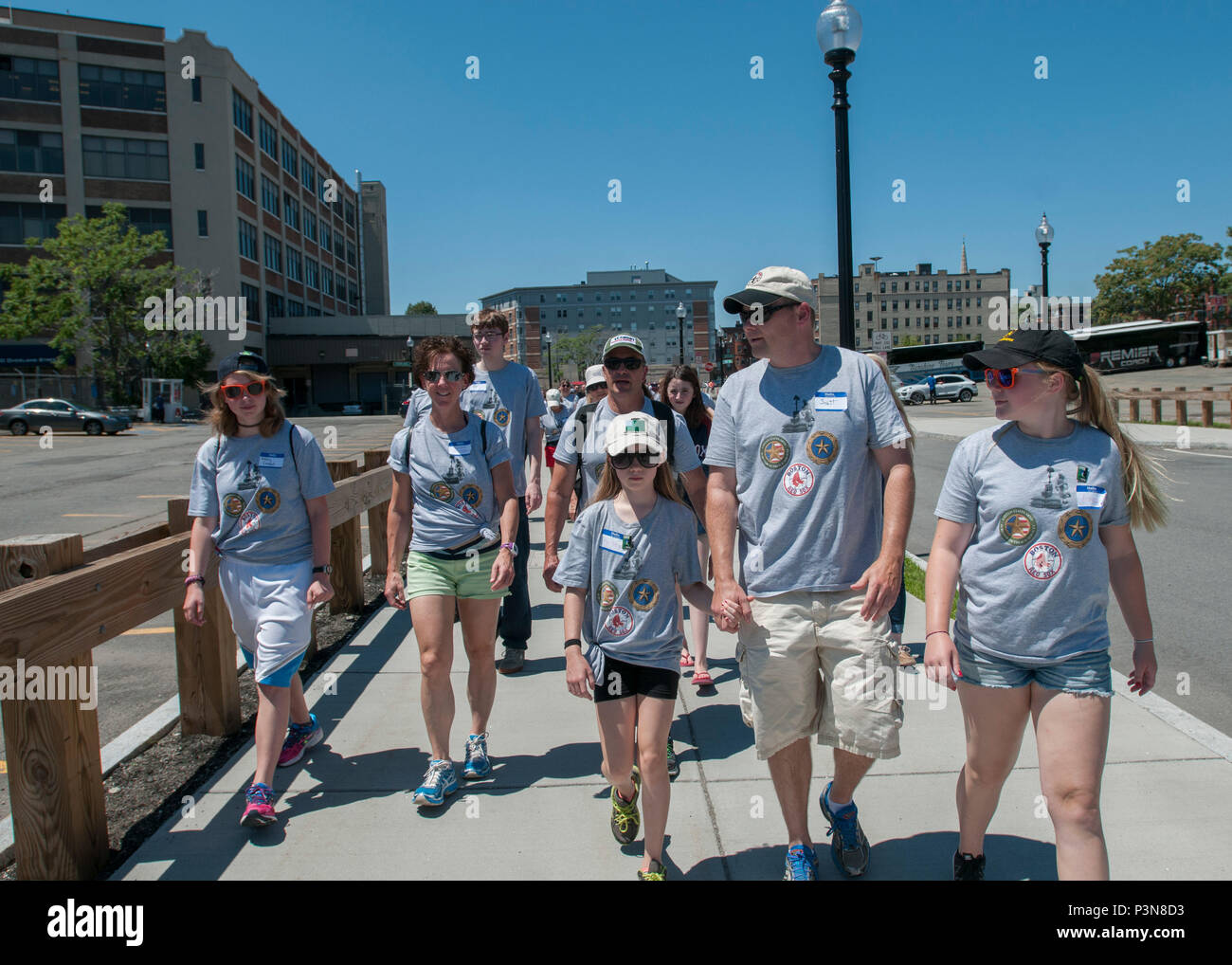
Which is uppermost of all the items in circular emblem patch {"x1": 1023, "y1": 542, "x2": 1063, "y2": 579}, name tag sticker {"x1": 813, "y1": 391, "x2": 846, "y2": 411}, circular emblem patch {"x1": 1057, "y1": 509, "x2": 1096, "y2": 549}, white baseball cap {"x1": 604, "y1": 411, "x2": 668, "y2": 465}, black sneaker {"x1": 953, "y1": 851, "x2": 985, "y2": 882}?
name tag sticker {"x1": 813, "y1": 391, "x2": 846, "y2": 411}

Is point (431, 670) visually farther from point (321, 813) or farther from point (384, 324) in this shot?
point (384, 324)

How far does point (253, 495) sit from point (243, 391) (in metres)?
0.44

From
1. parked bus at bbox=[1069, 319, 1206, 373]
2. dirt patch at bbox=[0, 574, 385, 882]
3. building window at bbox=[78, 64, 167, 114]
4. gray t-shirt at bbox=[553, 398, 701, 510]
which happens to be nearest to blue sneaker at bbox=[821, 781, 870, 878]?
gray t-shirt at bbox=[553, 398, 701, 510]

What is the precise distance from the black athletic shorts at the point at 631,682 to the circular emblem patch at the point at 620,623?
9 centimetres

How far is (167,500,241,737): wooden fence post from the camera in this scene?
423cm

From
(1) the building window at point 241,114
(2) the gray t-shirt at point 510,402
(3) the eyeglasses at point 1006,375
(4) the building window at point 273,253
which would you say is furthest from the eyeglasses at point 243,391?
(4) the building window at point 273,253

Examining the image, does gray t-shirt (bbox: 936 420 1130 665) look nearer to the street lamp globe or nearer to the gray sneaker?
the gray sneaker

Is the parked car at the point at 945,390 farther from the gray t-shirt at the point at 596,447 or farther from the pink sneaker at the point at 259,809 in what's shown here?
the pink sneaker at the point at 259,809

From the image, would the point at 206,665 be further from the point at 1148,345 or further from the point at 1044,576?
the point at 1148,345

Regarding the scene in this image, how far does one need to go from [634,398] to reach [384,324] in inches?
2701

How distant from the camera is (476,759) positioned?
385 centimetres

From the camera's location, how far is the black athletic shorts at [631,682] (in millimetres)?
3014

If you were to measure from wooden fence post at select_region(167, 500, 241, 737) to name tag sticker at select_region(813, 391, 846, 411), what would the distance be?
2.99m

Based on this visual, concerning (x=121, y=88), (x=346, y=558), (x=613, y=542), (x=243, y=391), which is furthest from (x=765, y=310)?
(x=121, y=88)
